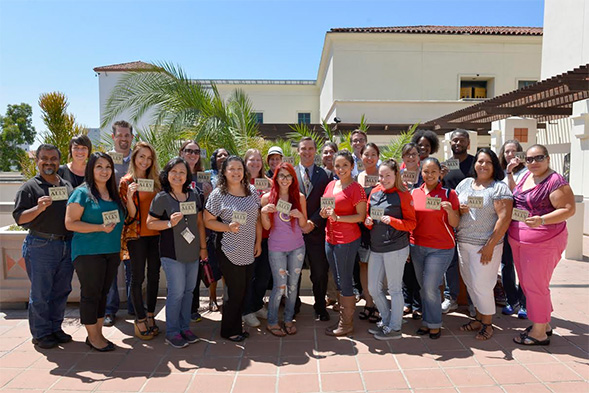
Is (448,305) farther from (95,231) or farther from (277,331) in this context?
(95,231)

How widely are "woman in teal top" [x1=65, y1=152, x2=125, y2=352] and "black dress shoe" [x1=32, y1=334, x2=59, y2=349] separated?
0.50 metres

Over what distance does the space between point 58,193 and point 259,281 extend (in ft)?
7.80

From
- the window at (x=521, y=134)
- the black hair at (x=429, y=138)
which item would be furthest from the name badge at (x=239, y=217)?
the window at (x=521, y=134)

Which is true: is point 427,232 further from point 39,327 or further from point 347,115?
point 347,115

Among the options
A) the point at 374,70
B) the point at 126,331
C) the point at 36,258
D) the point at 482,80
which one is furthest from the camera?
the point at 482,80

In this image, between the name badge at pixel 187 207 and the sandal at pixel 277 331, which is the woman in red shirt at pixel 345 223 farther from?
the name badge at pixel 187 207

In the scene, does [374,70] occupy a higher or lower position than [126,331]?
higher

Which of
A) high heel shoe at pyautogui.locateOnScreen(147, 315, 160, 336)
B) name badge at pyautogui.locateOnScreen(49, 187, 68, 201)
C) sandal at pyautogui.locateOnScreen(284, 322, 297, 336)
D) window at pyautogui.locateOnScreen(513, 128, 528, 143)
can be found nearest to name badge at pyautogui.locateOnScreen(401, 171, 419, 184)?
sandal at pyautogui.locateOnScreen(284, 322, 297, 336)

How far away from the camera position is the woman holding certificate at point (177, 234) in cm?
397

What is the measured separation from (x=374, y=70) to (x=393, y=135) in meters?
4.18

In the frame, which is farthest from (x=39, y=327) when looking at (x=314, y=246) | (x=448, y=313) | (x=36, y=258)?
(x=448, y=313)

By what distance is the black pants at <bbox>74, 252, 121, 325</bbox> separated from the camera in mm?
3803

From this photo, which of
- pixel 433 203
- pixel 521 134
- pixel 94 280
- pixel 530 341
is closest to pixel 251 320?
pixel 94 280

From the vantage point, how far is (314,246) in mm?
4594
